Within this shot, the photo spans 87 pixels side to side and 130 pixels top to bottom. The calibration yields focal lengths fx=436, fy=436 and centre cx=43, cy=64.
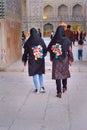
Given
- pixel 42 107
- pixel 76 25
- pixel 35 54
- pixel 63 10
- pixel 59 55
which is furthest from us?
pixel 63 10

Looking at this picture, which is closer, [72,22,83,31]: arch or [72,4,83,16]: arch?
[72,22,83,31]: arch

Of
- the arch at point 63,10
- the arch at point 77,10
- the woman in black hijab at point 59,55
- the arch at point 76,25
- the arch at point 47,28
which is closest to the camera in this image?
the woman in black hijab at point 59,55

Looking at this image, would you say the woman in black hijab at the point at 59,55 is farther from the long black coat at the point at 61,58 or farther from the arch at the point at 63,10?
the arch at the point at 63,10

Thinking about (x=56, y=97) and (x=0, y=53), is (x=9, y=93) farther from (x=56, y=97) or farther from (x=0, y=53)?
(x=0, y=53)

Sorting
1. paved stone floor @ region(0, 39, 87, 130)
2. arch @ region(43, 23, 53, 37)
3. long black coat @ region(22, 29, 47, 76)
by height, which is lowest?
arch @ region(43, 23, 53, 37)

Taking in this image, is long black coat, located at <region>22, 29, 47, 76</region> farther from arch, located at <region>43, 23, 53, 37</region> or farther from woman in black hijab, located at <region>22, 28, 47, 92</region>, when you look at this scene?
arch, located at <region>43, 23, 53, 37</region>

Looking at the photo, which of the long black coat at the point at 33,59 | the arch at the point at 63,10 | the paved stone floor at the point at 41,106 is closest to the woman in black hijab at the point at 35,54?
the long black coat at the point at 33,59

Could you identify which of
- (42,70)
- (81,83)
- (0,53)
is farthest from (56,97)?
(0,53)

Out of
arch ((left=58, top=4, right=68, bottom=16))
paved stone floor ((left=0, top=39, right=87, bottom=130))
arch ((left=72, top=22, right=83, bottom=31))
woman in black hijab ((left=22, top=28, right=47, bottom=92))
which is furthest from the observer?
arch ((left=58, top=4, right=68, bottom=16))

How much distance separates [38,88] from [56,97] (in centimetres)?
90

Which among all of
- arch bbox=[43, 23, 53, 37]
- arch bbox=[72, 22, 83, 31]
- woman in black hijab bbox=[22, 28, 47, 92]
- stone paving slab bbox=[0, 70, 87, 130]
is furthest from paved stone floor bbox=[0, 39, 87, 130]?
arch bbox=[43, 23, 53, 37]

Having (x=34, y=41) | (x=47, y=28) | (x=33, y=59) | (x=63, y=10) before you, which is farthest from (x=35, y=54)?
(x=63, y=10)

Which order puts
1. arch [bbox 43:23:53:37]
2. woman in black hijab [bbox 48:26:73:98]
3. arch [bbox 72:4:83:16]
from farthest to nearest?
arch [bbox 43:23:53:37], arch [bbox 72:4:83:16], woman in black hijab [bbox 48:26:73:98]

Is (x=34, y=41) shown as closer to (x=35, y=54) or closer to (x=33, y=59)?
(x=35, y=54)
